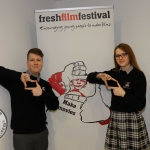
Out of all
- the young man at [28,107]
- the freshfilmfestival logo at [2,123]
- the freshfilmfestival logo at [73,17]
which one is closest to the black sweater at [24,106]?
the young man at [28,107]

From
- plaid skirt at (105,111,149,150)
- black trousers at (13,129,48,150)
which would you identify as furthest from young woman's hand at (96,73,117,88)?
black trousers at (13,129,48,150)

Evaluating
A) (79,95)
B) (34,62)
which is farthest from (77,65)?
(34,62)

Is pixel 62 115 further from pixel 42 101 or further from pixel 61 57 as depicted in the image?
pixel 61 57

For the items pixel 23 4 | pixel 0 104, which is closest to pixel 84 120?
pixel 0 104

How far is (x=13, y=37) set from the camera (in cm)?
196

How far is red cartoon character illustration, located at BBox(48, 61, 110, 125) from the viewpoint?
2.00 m

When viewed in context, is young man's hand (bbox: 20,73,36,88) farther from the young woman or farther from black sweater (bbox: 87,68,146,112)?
black sweater (bbox: 87,68,146,112)

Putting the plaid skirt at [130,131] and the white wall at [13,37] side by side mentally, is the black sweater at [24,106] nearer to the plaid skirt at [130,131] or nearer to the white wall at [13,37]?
the white wall at [13,37]

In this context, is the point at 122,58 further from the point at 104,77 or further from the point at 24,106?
the point at 24,106

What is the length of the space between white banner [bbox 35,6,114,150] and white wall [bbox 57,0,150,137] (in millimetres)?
319

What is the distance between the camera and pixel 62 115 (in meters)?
2.02

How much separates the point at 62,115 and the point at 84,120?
205 mm

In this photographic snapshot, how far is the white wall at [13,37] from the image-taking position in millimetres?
1849

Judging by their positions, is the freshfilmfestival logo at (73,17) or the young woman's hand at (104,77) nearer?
the young woman's hand at (104,77)
